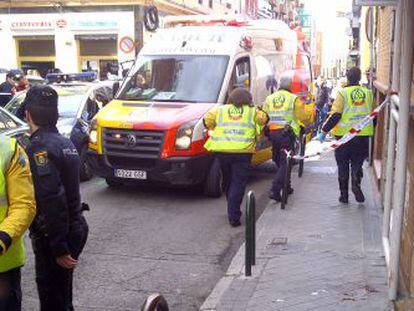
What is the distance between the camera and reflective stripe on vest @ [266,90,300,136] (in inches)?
344

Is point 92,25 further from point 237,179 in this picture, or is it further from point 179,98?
point 237,179

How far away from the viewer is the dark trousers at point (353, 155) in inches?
316

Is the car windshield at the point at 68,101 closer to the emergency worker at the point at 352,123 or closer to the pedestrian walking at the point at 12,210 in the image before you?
the emergency worker at the point at 352,123

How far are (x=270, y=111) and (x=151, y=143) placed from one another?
1.80 meters

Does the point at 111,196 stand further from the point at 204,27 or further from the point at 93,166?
the point at 204,27

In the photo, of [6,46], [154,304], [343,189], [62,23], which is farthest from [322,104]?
[154,304]

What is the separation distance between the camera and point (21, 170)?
117 inches

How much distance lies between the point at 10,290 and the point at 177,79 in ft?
23.1

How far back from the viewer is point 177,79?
976 centimetres

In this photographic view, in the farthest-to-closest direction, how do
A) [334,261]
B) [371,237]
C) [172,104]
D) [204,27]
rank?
[204,27] < [172,104] < [371,237] < [334,261]

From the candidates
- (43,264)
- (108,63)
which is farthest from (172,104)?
(108,63)

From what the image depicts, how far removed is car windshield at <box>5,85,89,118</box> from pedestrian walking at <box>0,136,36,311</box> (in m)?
7.59

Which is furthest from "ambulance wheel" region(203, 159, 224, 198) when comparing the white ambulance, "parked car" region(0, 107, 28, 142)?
"parked car" region(0, 107, 28, 142)

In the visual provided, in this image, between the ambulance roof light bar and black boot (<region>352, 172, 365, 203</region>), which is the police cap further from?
→ the ambulance roof light bar
